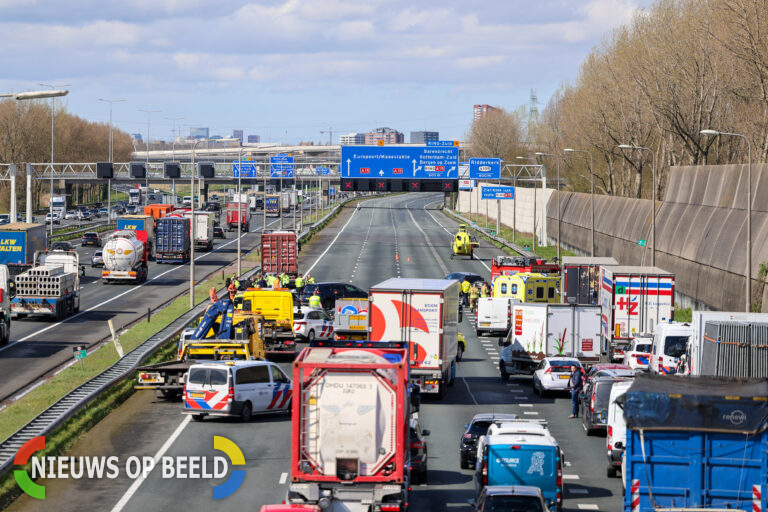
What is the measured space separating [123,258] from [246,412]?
44977mm

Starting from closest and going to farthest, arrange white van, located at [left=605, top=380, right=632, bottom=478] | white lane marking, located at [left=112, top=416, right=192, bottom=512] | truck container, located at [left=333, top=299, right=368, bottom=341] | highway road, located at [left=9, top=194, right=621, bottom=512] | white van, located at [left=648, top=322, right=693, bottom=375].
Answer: white lane marking, located at [left=112, top=416, right=192, bottom=512] < highway road, located at [left=9, top=194, right=621, bottom=512] < white van, located at [left=605, top=380, right=632, bottom=478] < white van, located at [left=648, top=322, right=693, bottom=375] < truck container, located at [left=333, top=299, right=368, bottom=341]

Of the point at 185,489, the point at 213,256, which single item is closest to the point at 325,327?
the point at 185,489

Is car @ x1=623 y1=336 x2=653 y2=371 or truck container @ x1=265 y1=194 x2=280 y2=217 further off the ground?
truck container @ x1=265 y1=194 x2=280 y2=217

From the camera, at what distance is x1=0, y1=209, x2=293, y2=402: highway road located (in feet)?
135

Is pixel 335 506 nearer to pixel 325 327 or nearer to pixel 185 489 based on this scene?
pixel 185 489

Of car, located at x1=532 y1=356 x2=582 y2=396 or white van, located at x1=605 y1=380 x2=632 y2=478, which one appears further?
car, located at x1=532 y1=356 x2=582 y2=396

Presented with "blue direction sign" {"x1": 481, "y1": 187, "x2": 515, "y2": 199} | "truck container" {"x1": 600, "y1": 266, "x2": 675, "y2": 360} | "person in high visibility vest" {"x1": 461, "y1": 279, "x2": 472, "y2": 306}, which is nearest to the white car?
"truck container" {"x1": 600, "y1": 266, "x2": 675, "y2": 360}

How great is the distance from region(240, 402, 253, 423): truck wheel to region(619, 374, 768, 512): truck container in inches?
592

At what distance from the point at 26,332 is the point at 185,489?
100.0 ft

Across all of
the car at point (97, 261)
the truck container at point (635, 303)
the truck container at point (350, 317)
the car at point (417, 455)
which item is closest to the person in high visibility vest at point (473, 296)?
the truck container at point (350, 317)

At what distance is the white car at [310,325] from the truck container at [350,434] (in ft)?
89.4

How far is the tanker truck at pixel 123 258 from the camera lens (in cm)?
7412

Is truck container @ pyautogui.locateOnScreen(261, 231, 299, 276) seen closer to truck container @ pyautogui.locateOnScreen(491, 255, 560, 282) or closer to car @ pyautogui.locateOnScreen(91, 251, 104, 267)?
truck container @ pyautogui.locateOnScreen(491, 255, 560, 282)

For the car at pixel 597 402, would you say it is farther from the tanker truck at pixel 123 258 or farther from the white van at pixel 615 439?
the tanker truck at pixel 123 258
